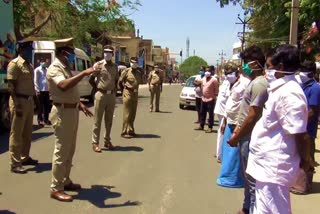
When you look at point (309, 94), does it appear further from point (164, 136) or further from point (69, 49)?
point (164, 136)

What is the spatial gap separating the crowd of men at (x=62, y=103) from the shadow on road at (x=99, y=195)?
0.21 m

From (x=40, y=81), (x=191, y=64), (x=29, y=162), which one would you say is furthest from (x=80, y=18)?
(x=191, y=64)

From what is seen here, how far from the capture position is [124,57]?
74.7m

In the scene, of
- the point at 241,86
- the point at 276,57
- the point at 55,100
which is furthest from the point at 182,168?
the point at 276,57

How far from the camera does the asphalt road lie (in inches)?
239

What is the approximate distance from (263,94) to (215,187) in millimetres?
2677

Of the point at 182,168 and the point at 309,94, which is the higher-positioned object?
the point at 309,94

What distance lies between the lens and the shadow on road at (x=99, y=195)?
614 centimetres

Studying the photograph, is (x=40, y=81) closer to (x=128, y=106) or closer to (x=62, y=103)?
(x=128, y=106)

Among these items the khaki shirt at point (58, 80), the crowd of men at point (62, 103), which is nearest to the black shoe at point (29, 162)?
the crowd of men at point (62, 103)

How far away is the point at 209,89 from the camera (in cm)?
1275

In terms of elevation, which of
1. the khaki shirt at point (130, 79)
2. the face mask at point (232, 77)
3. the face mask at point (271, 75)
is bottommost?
the khaki shirt at point (130, 79)

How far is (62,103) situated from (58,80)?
12.2 inches

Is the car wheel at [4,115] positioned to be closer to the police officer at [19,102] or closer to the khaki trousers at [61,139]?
the police officer at [19,102]
